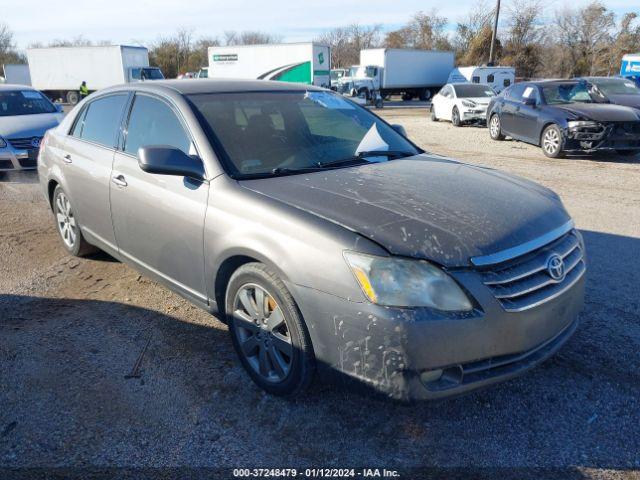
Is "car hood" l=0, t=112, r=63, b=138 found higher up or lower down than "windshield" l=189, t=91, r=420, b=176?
lower down

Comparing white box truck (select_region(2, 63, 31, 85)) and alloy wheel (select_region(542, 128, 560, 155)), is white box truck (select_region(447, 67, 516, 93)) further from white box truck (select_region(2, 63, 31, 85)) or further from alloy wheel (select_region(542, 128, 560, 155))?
white box truck (select_region(2, 63, 31, 85))

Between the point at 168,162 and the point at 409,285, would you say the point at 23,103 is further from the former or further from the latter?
the point at 409,285

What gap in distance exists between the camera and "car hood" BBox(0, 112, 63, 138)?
358 inches

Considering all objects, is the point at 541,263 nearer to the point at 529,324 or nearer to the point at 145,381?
the point at 529,324

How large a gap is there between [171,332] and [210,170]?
1.32 m

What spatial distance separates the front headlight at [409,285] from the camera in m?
2.35

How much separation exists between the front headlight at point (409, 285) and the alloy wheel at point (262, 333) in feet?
2.01

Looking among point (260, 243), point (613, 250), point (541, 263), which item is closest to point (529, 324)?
point (541, 263)

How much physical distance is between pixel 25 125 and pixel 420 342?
946 centimetres

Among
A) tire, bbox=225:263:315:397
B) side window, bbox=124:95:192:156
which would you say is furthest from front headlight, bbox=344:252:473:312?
side window, bbox=124:95:192:156

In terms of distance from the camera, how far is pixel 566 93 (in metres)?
11.7

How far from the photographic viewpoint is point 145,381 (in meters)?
3.17

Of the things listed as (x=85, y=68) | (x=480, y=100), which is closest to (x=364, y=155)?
(x=480, y=100)

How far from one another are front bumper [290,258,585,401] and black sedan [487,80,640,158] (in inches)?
359
